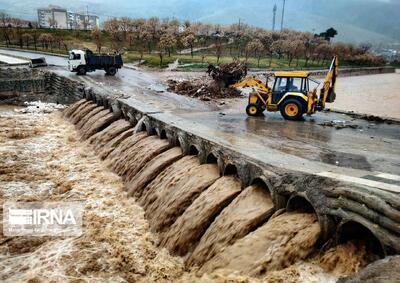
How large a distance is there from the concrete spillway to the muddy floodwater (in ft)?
0.10

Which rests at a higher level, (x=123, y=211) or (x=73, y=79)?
(x=73, y=79)

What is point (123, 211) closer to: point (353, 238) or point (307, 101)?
point (353, 238)

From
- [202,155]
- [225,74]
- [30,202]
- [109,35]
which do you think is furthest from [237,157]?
[109,35]

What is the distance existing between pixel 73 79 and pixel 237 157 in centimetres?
2269

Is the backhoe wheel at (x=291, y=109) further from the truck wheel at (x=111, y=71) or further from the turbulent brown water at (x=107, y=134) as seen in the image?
the truck wheel at (x=111, y=71)

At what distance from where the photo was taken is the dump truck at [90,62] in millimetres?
32469

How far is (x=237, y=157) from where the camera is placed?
10258 mm

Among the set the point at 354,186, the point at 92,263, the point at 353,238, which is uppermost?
the point at 354,186

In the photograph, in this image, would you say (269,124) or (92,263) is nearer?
(92,263)

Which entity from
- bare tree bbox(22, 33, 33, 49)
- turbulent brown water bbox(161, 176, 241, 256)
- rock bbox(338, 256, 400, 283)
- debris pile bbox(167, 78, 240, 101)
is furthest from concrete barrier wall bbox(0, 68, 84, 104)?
bare tree bbox(22, 33, 33, 49)

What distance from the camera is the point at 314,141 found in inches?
506

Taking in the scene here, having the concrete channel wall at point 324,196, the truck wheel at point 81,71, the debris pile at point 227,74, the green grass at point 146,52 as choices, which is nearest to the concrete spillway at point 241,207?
the concrete channel wall at point 324,196

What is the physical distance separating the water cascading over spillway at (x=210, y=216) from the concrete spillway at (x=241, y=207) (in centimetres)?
2

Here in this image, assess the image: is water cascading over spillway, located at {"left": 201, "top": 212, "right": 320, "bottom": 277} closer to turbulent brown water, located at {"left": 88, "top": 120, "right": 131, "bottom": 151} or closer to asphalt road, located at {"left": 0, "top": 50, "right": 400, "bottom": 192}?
asphalt road, located at {"left": 0, "top": 50, "right": 400, "bottom": 192}
